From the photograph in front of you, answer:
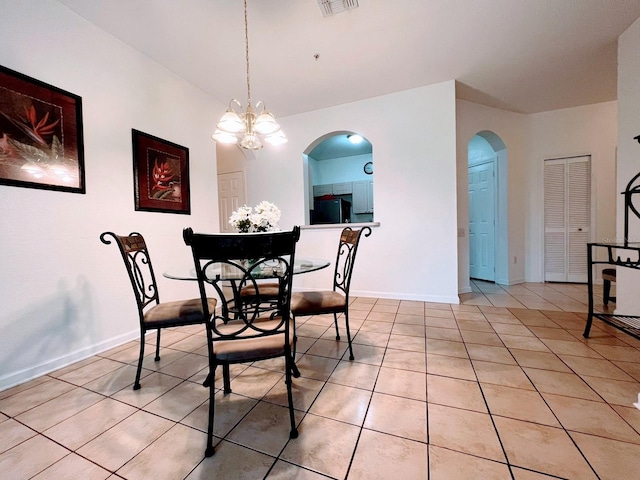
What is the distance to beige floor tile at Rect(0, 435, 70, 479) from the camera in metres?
1.00

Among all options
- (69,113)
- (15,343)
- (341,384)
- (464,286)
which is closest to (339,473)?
(341,384)

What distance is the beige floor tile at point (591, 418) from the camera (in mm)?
1103

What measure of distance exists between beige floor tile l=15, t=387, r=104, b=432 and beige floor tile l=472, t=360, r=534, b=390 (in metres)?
2.35

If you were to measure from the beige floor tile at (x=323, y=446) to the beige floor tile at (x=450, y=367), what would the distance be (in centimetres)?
78

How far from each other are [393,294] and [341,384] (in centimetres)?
207

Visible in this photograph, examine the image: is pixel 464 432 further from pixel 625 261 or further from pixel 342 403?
pixel 625 261

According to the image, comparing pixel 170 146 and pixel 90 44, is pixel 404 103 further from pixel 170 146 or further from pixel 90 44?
pixel 90 44

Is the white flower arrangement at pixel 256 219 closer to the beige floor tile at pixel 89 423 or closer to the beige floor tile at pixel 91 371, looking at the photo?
the beige floor tile at pixel 89 423

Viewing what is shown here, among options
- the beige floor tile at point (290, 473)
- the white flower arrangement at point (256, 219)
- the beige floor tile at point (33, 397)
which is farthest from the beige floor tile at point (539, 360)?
the beige floor tile at point (33, 397)

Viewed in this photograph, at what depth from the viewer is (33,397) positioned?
4.86 ft

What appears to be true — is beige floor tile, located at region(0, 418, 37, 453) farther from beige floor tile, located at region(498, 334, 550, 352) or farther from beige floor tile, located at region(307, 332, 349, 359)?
beige floor tile, located at region(498, 334, 550, 352)

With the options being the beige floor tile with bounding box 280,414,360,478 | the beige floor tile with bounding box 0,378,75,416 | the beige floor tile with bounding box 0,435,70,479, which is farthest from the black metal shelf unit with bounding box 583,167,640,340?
the beige floor tile with bounding box 0,378,75,416

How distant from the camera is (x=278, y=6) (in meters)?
1.93

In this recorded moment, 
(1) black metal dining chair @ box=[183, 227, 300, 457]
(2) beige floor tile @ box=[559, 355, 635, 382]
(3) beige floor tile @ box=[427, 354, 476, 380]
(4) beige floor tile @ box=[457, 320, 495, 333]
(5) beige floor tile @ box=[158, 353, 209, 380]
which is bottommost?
(5) beige floor tile @ box=[158, 353, 209, 380]
